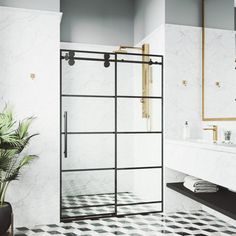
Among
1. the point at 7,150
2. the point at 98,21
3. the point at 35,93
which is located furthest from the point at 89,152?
the point at 98,21

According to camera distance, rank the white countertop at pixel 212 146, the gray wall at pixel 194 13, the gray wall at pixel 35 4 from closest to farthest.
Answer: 1. the white countertop at pixel 212 146
2. the gray wall at pixel 35 4
3. the gray wall at pixel 194 13

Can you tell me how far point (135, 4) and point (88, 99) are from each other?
1.71 meters

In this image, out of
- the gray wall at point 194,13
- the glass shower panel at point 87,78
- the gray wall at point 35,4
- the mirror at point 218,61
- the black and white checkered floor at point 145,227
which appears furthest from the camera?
the glass shower panel at point 87,78

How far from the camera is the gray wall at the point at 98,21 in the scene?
15.7ft

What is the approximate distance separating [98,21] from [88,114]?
147 cm

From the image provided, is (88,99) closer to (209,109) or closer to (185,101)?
(185,101)

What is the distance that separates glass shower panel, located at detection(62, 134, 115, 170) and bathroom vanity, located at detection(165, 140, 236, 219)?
1.22 metres

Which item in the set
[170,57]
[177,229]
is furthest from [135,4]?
[177,229]

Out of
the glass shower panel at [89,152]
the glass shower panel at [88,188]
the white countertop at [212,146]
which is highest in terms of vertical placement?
the white countertop at [212,146]

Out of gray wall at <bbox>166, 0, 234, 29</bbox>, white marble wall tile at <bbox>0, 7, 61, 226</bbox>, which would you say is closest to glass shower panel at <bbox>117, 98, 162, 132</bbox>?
gray wall at <bbox>166, 0, 234, 29</bbox>

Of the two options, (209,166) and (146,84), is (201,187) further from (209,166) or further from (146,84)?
(146,84)

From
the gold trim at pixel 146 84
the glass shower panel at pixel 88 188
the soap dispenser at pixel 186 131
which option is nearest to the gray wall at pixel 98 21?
the gold trim at pixel 146 84

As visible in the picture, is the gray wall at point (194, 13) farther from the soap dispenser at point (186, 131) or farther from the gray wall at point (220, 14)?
the soap dispenser at point (186, 131)

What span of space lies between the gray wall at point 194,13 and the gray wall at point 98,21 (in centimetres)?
121
